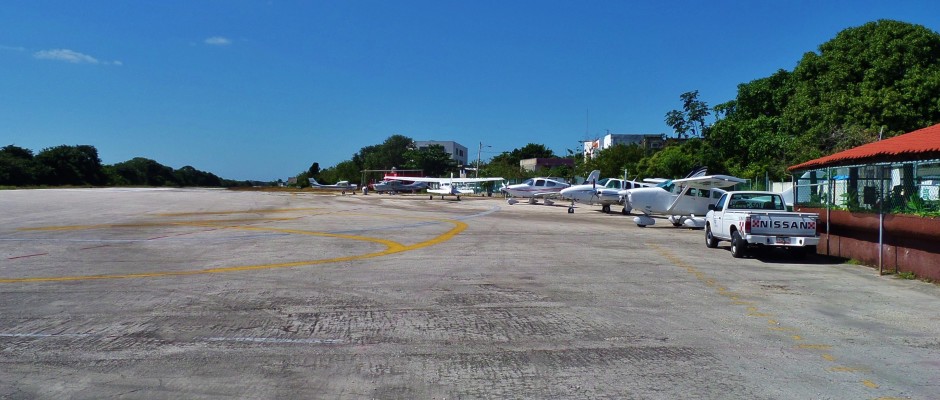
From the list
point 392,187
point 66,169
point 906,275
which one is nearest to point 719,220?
point 906,275

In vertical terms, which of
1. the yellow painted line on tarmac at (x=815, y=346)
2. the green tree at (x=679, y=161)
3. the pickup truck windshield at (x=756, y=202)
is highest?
the green tree at (x=679, y=161)

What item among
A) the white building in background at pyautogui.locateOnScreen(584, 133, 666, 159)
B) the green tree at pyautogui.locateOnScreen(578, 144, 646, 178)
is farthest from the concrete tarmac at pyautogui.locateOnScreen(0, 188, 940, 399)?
the white building in background at pyautogui.locateOnScreen(584, 133, 666, 159)

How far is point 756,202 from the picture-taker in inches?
642

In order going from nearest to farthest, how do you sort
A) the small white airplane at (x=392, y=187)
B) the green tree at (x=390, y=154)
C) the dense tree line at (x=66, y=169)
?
the small white airplane at (x=392, y=187) → the dense tree line at (x=66, y=169) → the green tree at (x=390, y=154)

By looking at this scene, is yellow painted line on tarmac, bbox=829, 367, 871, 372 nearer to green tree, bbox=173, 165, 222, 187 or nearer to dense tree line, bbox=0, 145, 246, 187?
dense tree line, bbox=0, 145, 246, 187

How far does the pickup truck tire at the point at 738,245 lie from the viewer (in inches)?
555

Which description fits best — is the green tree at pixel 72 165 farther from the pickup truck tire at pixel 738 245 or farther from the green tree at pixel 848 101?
the pickup truck tire at pixel 738 245

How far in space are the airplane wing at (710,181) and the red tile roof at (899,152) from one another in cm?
706

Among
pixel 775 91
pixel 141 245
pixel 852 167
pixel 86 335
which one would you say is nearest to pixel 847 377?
pixel 86 335

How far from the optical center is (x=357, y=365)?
5648 mm

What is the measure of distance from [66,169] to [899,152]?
363 ft

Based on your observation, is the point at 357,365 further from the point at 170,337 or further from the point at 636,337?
the point at 636,337

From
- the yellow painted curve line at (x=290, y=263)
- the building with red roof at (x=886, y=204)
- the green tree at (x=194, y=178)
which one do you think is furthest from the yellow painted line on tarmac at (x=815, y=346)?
the green tree at (x=194, y=178)

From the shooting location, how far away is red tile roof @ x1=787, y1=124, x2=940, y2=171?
1098cm
